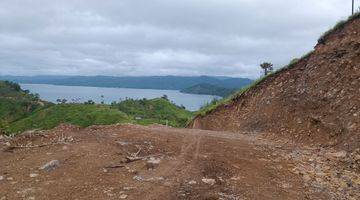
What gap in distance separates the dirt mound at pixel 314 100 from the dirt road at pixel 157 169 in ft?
6.63

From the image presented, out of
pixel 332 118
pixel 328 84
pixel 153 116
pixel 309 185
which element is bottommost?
pixel 153 116

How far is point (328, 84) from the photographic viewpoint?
18672 millimetres

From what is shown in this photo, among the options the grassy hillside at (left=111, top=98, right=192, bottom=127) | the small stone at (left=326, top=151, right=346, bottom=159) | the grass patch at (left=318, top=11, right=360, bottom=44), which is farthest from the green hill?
the small stone at (left=326, top=151, right=346, bottom=159)

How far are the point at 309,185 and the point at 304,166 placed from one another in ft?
5.68

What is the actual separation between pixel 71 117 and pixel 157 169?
93.9m

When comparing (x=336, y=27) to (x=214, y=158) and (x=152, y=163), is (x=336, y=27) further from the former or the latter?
(x=152, y=163)

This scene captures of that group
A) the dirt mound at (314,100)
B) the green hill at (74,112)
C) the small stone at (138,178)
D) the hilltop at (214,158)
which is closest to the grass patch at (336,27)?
the dirt mound at (314,100)

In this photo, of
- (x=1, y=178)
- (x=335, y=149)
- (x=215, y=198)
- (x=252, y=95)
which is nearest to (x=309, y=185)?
(x=215, y=198)

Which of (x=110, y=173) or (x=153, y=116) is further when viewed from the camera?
(x=153, y=116)

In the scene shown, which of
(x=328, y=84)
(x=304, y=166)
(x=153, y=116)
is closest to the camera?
(x=304, y=166)

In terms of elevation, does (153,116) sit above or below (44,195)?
below

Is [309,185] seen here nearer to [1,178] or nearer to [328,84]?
[1,178]

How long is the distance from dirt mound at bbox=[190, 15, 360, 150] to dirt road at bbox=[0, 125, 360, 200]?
6.63 feet

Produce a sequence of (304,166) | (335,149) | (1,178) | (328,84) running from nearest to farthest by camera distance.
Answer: (1,178) < (304,166) < (335,149) < (328,84)
